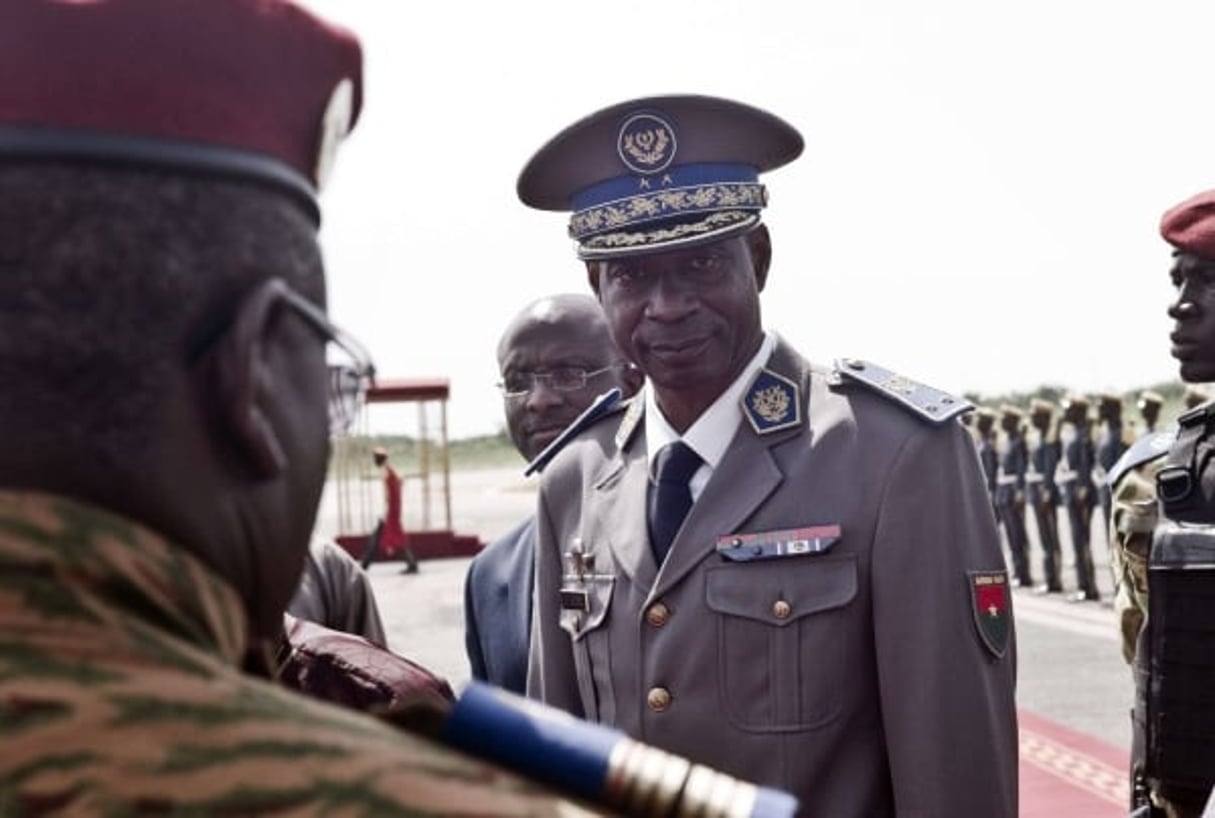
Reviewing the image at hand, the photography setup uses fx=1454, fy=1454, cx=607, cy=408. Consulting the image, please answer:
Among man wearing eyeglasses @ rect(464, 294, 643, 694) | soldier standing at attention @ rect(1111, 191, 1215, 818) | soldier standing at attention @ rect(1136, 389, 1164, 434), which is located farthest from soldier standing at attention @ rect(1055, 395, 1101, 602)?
man wearing eyeglasses @ rect(464, 294, 643, 694)

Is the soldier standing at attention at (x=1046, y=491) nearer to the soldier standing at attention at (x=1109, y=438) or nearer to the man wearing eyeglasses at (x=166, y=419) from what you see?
the soldier standing at attention at (x=1109, y=438)

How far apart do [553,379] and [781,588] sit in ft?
4.74

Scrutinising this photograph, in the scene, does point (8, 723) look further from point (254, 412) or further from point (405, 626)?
point (405, 626)

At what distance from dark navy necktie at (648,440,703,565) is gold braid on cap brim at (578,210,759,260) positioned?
36 centimetres

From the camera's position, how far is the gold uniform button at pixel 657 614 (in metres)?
2.51

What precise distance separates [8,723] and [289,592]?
261 mm

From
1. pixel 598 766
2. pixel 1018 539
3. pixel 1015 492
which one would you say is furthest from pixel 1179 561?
pixel 1015 492

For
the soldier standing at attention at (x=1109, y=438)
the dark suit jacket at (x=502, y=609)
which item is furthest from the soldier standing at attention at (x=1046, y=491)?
the dark suit jacket at (x=502, y=609)

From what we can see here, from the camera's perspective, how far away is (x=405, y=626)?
13891mm

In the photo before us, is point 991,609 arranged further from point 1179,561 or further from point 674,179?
point 1179,561

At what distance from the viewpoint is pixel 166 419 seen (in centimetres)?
96

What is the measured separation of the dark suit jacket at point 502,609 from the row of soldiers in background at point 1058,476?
10.3m

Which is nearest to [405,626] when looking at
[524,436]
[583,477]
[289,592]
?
[524,436]

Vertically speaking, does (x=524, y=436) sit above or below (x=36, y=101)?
below
